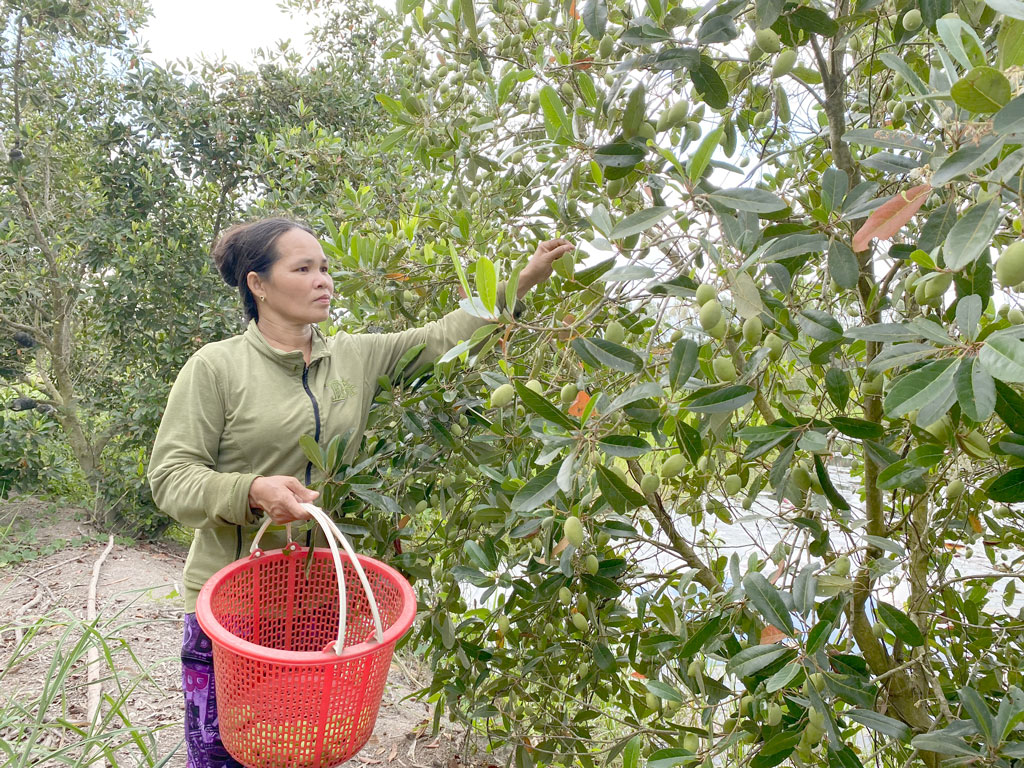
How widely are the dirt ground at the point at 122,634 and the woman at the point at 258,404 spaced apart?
0.29 meters

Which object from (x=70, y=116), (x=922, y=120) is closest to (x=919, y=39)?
(x=922, y=120)

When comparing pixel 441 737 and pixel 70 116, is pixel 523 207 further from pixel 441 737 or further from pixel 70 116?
pixel 70 116

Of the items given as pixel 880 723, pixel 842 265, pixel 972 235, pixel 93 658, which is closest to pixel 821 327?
pixel 842 265

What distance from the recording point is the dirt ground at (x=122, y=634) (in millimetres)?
2293

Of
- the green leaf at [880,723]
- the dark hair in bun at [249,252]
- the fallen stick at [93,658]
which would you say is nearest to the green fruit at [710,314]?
the green leaf at [880,723]

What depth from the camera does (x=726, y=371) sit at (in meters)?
0.90

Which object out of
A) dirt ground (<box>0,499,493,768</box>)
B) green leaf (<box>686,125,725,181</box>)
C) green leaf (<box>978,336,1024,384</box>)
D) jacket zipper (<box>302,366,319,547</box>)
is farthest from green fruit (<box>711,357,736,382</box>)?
dirt ground (<box>0,499,493,768</box>)

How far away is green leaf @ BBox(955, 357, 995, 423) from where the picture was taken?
598 mm

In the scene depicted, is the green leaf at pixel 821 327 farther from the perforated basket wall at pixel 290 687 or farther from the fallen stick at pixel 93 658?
the fallen stick at pixel 93 658

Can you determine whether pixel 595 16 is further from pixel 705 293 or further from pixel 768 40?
pixel 705 293

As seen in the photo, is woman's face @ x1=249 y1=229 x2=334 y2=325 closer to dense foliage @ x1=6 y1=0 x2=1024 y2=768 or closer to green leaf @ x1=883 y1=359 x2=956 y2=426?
dense foliage @ x1=6 y1=0 x2=1024 y2=768

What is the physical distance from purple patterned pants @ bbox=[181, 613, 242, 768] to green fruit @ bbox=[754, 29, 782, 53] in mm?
1452

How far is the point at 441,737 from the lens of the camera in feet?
8.64

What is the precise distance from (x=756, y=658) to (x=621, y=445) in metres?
0.33
